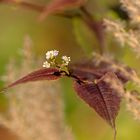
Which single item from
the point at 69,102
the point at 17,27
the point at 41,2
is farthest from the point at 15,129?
the point at 17,27

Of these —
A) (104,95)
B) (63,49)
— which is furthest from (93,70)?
(63,49)

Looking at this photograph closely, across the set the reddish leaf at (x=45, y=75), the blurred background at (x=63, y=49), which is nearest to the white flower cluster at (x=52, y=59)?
the reddish leaf at (x=45, y=75)

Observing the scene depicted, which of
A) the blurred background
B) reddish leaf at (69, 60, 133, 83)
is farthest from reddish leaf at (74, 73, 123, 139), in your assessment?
the blurred background

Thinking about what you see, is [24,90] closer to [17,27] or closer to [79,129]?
[79,129]

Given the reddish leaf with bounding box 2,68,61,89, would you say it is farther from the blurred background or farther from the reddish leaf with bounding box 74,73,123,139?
the blurred background

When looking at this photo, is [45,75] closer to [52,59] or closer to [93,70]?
[52,59]

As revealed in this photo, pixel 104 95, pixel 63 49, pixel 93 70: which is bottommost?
pixel 104 95
